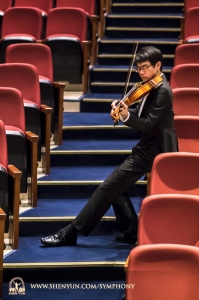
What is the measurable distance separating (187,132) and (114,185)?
0.54 feet

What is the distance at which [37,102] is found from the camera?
131 centimetres

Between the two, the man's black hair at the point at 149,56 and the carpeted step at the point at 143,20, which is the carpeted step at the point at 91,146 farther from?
the carpeted step at the point at 143,20

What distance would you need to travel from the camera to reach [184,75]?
4.48ft

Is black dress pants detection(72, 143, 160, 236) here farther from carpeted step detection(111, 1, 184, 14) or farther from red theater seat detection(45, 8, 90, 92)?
carpeted step detection(111, 1, 184, 14)

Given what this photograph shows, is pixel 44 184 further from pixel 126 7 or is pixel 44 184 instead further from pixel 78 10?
pixel 126 7

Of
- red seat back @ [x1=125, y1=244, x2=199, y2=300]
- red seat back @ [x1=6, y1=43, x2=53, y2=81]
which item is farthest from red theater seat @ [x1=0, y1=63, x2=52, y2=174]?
red seat back @ [x1=125, y1=244, x2=199, y2=300]

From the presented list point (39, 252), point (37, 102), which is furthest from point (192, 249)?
point (37, 102)

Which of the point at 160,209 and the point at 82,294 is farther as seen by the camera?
the point at 82,294

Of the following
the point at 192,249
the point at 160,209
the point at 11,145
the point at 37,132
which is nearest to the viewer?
the point at 192,249

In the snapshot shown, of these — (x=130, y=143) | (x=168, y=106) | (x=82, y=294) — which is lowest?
(x=82, y=294)

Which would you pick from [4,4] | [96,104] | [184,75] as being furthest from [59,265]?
[4,4]

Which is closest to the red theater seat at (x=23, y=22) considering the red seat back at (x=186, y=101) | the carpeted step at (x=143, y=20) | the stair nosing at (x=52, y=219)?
the carpeted step at (x=143, y=20)

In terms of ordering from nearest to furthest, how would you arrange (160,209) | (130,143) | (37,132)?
1. (160,209)
2. (37,132)
3. (130,143)

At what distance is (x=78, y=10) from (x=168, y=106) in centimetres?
65
